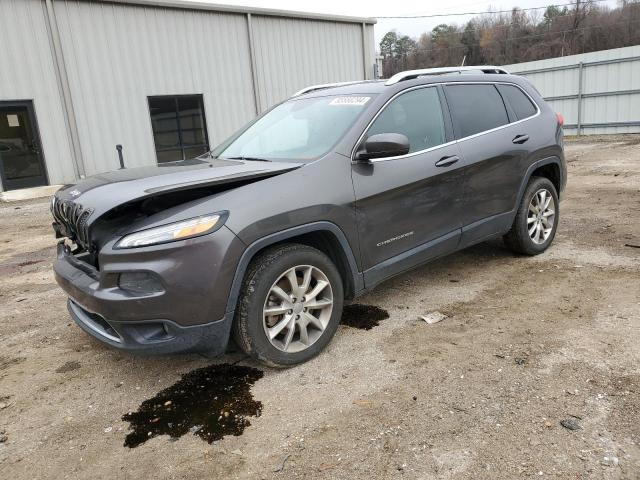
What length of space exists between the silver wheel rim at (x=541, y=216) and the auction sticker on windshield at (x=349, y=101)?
7.25ft

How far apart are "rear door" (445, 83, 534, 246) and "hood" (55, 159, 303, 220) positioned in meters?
1.73

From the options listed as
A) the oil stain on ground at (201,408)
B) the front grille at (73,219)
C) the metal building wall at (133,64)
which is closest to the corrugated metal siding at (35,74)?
the metal building wall at (133,64)

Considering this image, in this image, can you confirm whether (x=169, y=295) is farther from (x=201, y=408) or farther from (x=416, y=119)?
(x=416, y=119)

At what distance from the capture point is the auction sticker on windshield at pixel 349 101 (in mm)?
3904

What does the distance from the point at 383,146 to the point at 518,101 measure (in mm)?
2371

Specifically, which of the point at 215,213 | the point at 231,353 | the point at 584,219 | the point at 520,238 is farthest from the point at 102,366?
the point at 584,219

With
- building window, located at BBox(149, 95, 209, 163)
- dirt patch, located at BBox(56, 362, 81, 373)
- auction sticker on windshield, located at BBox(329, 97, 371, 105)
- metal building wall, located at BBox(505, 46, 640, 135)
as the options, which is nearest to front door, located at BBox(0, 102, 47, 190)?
building window, located at BBox(149, 95, 209, 163)

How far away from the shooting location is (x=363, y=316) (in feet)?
13.6

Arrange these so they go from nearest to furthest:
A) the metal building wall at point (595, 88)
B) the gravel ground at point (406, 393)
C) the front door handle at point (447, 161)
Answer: the gravel ground at point (406, 393) < the front door handle at point (447, 161) < the metal building wall at point (595, 88)

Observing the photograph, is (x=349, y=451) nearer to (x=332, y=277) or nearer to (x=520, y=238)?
(x=332, y=277)

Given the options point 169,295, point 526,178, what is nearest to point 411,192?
point 526,178

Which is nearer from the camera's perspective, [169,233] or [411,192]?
[169,233]

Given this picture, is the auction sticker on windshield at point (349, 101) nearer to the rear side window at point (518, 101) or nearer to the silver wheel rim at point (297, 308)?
the silver wheel rim at point (297, 308)

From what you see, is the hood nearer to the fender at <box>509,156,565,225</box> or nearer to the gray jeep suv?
the gray jeep suv
